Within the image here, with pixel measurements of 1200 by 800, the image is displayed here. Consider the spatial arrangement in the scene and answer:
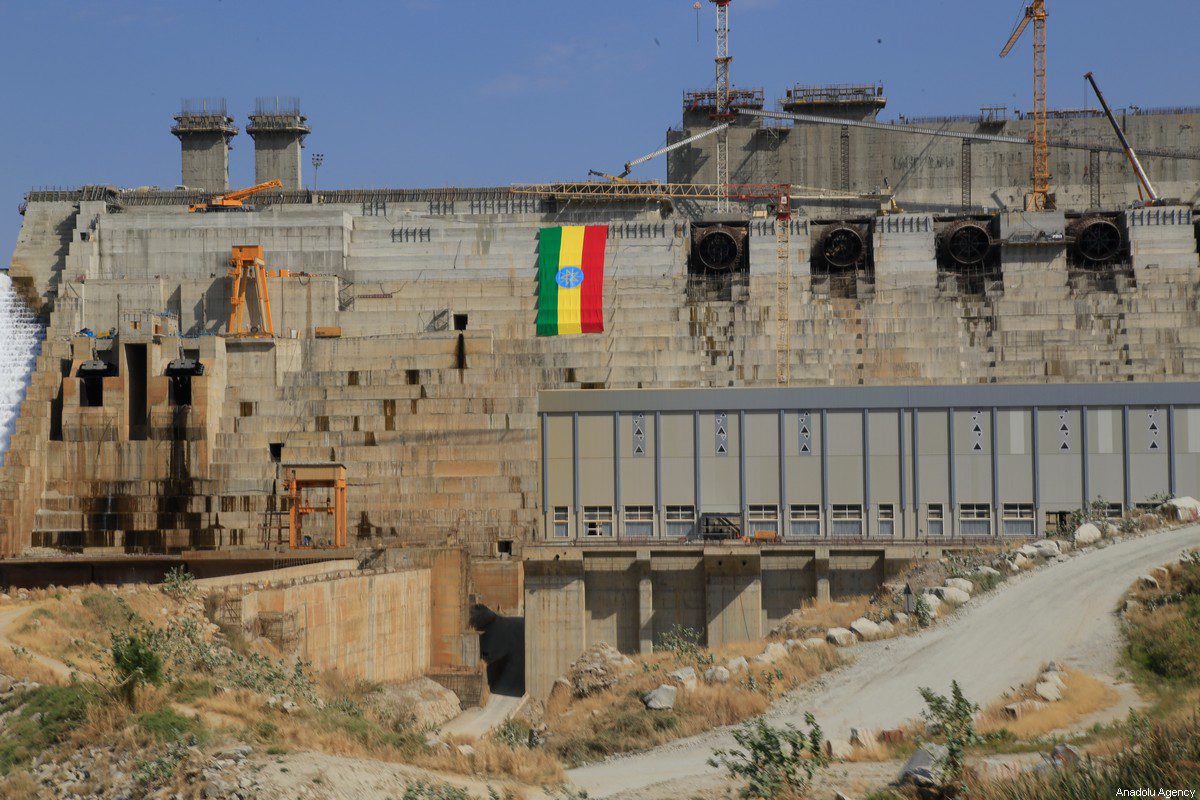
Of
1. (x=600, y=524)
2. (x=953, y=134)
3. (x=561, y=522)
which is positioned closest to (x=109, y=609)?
(x=561, y=522)

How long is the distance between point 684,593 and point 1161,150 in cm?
6289

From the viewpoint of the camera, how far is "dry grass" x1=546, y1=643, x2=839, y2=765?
39.6 metres

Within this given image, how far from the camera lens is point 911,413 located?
80.8 m

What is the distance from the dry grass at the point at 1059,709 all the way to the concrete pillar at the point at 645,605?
35943mm

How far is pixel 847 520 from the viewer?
81.4m

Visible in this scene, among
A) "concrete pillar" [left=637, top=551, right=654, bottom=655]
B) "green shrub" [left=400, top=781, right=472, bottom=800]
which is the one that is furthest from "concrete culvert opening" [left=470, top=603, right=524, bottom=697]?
"green shrub" [left=400, top=781, right=472, bottom=800]

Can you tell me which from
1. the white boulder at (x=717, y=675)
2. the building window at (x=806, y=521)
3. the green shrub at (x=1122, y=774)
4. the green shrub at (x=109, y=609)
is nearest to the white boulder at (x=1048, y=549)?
the white boulder at (x=717, y=675)

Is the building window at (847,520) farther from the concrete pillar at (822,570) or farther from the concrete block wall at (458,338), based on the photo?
the concrete block wall at (458,338)

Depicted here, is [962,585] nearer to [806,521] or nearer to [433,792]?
[433,792]

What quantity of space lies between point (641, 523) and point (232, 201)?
45.0 metres

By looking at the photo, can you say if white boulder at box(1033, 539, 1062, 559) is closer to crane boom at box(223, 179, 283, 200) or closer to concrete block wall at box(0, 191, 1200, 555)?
concrete block wall at box(0, 191, 1200, 555)

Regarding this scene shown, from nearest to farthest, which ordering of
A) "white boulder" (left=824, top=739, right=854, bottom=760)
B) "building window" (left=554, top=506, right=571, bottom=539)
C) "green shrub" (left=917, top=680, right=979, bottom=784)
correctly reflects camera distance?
"green shrub" (left=917, top=680, right=979, bottom=784)
"white boulder" (left=824, top=739, right=854, bottom=760)
"building window" (left=554, top=506, right=571, bottom=539)

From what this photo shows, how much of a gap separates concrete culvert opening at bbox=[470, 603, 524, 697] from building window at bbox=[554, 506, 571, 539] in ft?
18.9

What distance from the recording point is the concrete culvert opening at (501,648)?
2975 inches
